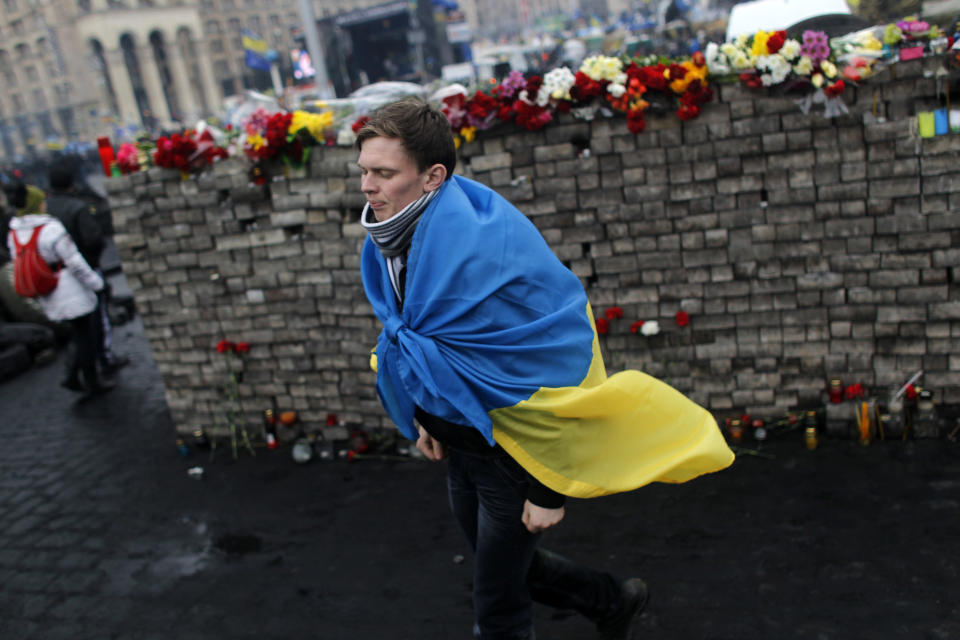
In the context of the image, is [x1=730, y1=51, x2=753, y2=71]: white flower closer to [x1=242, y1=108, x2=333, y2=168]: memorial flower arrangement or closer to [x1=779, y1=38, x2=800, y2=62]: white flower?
[x1=779, y1=38, x2=800, y2=62]: white flower

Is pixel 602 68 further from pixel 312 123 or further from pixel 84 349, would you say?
pixel 84 349

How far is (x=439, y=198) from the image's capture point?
2.33 meters

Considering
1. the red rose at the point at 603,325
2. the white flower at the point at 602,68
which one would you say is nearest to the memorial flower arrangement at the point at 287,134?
the white flower at the point at 602,68

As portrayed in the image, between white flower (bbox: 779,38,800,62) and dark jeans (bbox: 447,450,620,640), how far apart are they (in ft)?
9.40

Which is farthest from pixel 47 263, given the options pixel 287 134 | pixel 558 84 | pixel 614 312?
pixel 614 312

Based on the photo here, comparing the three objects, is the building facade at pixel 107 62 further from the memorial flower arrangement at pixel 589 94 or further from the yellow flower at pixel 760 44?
the yellow flower at pixel 760 44

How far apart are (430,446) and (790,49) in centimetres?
291

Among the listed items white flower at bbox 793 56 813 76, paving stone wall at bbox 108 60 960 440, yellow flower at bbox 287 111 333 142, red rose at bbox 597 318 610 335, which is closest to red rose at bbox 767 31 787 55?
white flower at bbox 793 56 813 76

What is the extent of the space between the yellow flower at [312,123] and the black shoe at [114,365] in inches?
176

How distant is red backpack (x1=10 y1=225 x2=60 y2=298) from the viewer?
21.2 feet

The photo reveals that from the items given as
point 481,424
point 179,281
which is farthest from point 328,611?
point 179,281

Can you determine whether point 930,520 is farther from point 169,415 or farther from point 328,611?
point 169,415

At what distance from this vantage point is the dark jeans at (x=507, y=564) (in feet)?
8.36

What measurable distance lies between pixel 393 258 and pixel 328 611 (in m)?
2.09
